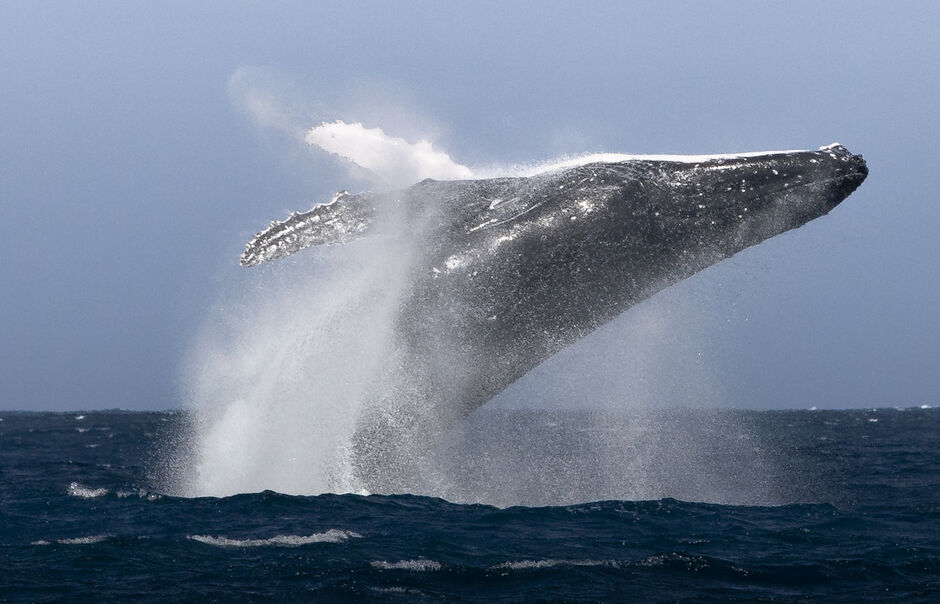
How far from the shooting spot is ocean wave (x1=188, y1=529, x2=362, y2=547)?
8727 mm

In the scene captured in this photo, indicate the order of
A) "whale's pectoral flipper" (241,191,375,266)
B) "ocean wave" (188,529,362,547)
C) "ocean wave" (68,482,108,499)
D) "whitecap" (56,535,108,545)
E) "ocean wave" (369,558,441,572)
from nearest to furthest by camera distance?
"ocean wave" (369,558,441,572)
"ocean wave" (188,529,362,547)
"whitecap" (56,535,108,545)
"whale's pectoral flipper" (241,191,375,266)
"ocean wave" (68,482,108,499)

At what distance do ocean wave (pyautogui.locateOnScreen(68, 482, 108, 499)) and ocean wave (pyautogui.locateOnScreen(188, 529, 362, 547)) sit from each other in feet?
14.9

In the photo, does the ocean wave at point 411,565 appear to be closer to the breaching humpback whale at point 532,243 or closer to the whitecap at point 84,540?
the breaching humpback whale at point 532,243

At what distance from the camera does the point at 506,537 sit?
9.27 meters

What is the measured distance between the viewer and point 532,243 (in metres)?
9.62

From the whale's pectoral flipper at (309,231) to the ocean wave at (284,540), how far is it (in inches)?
108

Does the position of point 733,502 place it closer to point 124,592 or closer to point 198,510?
point 198,510

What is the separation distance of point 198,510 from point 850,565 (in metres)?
6.41

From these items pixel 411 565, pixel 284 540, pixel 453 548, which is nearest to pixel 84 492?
pixel 284 540

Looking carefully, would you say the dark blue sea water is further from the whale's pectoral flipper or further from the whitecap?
the whale's pectoral flipper

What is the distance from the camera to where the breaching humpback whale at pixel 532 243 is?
9.67 m

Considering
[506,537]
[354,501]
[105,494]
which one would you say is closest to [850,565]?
[506,537]

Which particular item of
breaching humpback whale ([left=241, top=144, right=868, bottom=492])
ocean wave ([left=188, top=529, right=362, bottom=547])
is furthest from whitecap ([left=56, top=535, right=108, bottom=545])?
breaching humpback whale ([left=241, top=144, right=868, bottom=492])

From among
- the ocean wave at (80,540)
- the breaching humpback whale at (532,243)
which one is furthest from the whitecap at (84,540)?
the breaching humpback whale at (532,243)
